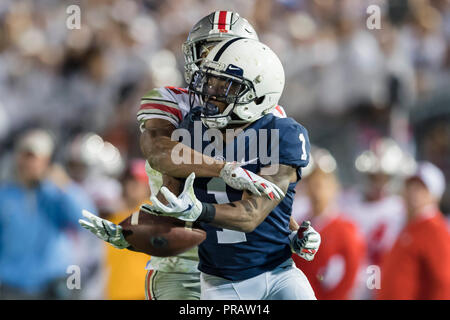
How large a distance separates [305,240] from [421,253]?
6.59 ft

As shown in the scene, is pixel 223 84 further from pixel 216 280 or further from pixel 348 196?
pixel 348 196

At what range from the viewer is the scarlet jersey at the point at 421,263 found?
5285 millimetres

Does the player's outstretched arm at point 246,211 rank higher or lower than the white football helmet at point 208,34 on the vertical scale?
lower

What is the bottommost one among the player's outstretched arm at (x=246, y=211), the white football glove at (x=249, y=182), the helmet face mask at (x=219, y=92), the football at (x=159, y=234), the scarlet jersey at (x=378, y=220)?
the football at (x=159, y=234)

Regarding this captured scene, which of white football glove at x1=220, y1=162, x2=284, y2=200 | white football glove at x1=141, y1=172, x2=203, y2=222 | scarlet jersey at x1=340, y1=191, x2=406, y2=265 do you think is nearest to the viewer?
white football glove at x1=141, y1=172, x2=203, y2=222

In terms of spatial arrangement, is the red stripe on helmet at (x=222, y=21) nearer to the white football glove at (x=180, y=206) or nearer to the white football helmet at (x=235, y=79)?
the white football helmet at (x=235, y=79)

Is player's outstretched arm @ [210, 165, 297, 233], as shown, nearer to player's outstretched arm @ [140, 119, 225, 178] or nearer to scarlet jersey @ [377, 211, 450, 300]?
player's outstretched arm @ [140, 119, 225, 178]

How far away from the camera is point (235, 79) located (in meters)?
3.62

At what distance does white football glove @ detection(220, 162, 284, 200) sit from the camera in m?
3.31

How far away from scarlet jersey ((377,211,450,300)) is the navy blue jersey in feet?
6.31

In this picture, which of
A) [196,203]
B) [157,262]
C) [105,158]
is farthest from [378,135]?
[196,203]

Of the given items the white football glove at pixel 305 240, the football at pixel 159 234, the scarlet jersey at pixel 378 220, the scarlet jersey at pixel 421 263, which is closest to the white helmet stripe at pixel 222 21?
the white football glove at pixel 305 240

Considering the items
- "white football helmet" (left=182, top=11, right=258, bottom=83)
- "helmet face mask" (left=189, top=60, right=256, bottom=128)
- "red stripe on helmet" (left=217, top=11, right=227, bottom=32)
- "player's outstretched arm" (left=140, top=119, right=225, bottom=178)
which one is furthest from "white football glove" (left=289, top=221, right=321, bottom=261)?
"red stripe on helmet" (left=217, top=11, right=227, bottom=32)

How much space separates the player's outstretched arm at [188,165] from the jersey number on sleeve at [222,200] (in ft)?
0.41
